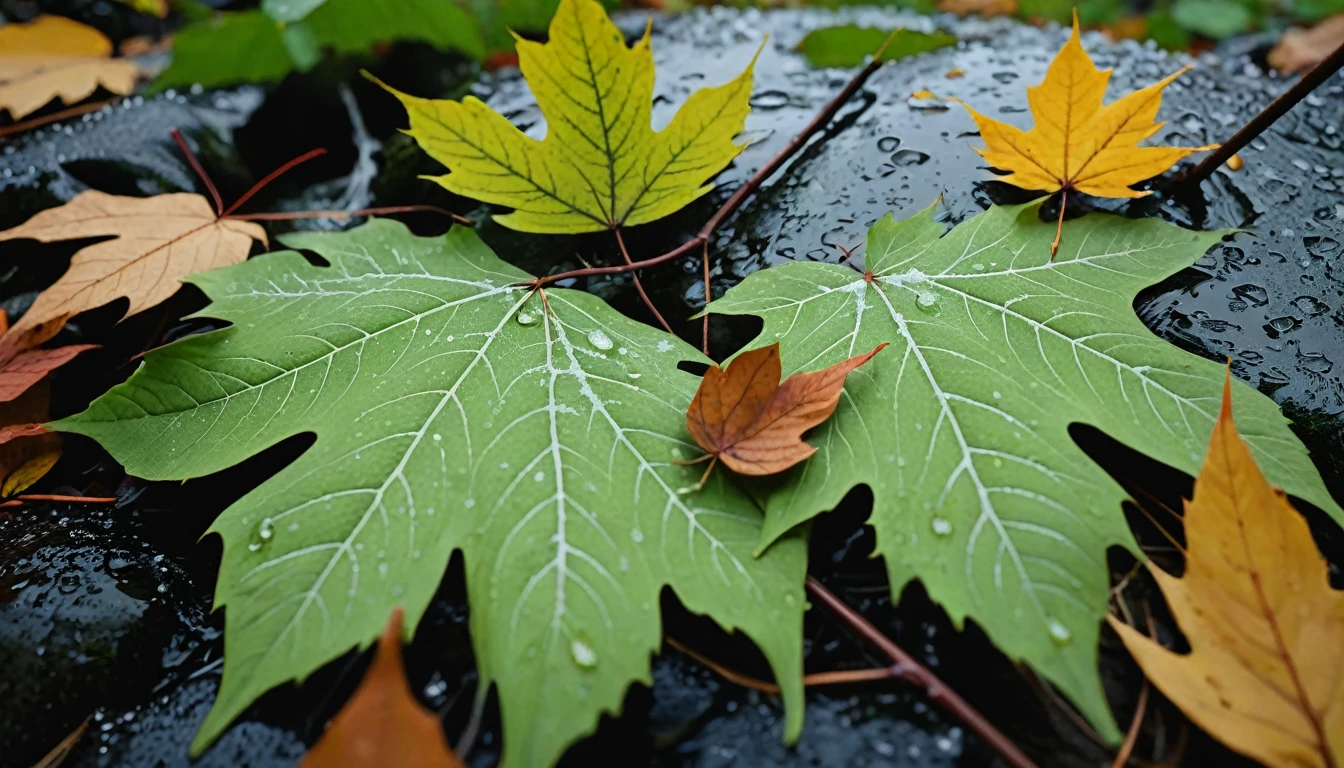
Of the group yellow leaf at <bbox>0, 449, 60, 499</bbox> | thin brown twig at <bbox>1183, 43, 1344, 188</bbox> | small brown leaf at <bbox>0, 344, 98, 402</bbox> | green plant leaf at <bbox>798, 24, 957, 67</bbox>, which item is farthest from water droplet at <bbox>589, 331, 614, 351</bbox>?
green plant leaf at <bbox>798, 24, 957, 67</bbox>

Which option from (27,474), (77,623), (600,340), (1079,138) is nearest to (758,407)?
(600,340)

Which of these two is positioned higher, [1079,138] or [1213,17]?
[1079,138]

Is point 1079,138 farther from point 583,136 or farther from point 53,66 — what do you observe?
point 53,66

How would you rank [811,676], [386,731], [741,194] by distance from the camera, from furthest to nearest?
1. [741,194]
2. [811,676]
3. [386,731]

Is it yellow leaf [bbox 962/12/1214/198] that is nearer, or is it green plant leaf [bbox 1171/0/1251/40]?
yellow leaf [bbox 962/12/1214/198]

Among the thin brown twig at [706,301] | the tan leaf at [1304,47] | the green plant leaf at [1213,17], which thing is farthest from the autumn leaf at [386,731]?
the green plant leaf at [1213,17]

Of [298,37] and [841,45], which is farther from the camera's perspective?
[298,37]

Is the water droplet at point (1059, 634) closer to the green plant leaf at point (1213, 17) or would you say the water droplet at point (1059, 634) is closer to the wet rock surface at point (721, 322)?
the wet rock surface at point (721, 322)

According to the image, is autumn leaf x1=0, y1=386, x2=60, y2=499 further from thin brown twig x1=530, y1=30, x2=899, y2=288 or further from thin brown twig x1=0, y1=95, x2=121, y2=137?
thin brown twig x1=0, y1=95, x2=121, y2=137
